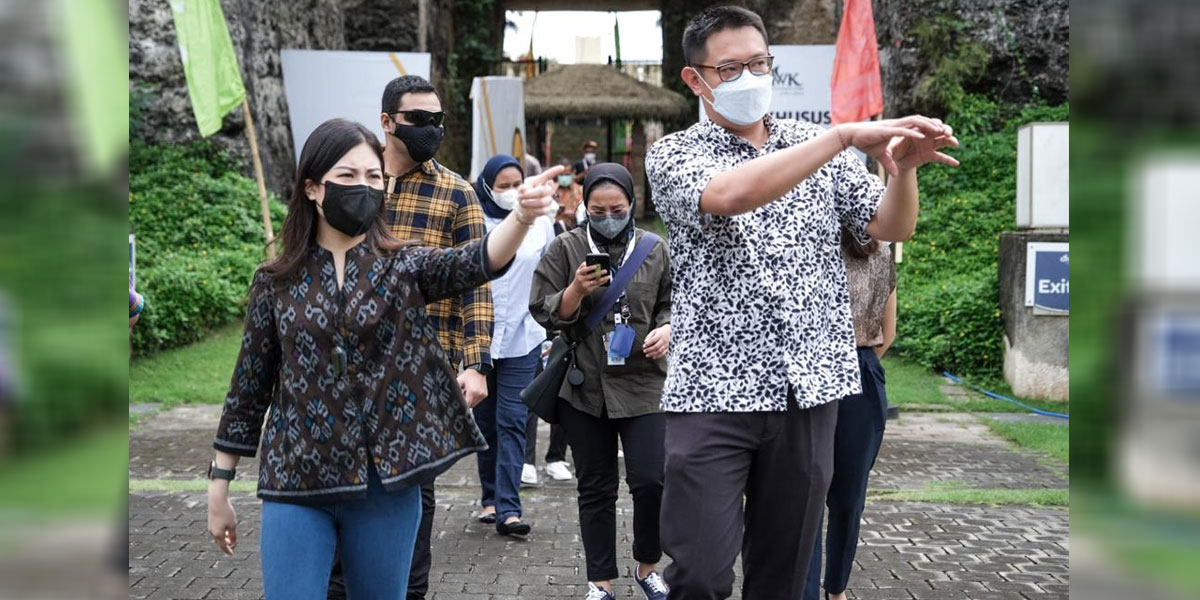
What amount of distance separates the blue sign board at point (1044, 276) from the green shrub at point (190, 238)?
27.0 ft

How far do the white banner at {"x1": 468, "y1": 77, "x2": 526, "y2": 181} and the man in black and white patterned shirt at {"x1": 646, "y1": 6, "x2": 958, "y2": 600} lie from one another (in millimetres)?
10064

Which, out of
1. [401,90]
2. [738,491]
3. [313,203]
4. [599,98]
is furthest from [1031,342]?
[599,98]

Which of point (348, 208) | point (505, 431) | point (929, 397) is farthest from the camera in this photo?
point (929, 397)

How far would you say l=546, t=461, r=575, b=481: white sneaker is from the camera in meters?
7.64

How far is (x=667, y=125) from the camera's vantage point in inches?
1113

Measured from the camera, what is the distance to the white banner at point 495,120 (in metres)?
13.7

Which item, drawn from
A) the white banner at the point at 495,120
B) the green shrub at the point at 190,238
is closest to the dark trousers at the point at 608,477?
the green shrub at the point at 190,238

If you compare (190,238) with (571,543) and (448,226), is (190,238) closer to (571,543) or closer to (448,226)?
(571,543)

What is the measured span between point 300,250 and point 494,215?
3.48m

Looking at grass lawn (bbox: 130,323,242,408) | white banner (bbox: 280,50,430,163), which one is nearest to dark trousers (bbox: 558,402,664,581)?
grass lawn (bbox: 130,323,242,408)

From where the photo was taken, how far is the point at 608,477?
4977mm

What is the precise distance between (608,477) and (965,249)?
10.4 meters

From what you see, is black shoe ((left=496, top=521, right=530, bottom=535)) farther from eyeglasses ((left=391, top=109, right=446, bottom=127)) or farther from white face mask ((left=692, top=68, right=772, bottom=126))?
white face mask ((left=692, top=68, right=772, bottom=126))
